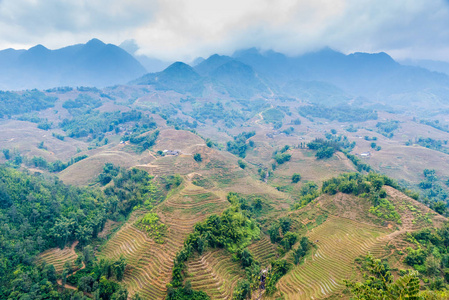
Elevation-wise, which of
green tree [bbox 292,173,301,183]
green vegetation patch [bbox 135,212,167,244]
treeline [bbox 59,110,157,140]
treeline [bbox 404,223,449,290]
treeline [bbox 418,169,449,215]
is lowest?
treeline [bbox 418,169,449,215]

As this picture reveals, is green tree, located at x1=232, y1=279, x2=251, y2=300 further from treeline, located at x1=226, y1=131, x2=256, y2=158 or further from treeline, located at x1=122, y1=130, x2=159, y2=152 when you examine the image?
treeline, located at x1=226, y1=131, x2=256, y2=158

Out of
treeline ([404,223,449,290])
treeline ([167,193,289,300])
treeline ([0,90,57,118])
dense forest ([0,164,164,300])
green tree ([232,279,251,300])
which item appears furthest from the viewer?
treeline ([0,90,57,118])

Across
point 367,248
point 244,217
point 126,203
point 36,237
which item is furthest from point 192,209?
point 367,248

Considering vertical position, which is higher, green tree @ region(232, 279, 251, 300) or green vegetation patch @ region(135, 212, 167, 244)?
green vegetation patch @ region(135, 212, 167, 244)

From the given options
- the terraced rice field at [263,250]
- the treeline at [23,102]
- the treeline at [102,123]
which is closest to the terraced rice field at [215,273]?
the terraced rice field at [263,250]

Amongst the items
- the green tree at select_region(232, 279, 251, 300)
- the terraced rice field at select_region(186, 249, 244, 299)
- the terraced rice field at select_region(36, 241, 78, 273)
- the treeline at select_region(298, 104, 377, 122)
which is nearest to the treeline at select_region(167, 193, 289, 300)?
the green tree at select_region(232, 279, 251, 300)

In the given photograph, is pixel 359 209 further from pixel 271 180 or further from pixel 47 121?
pixel 47 121

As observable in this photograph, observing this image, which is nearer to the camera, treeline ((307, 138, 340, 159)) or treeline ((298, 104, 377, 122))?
treeline ((307, 138, 340, 159))

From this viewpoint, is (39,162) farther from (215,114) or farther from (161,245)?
(215,114)

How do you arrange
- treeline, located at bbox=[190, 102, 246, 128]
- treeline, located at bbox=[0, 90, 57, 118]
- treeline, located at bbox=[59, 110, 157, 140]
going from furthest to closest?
treeline, located at bbox=[190, 102, 246, 128], treeline, located at bbox=[0, 90, 57, 118], treeline, located at bbox=[59, 110, 157, 140]
